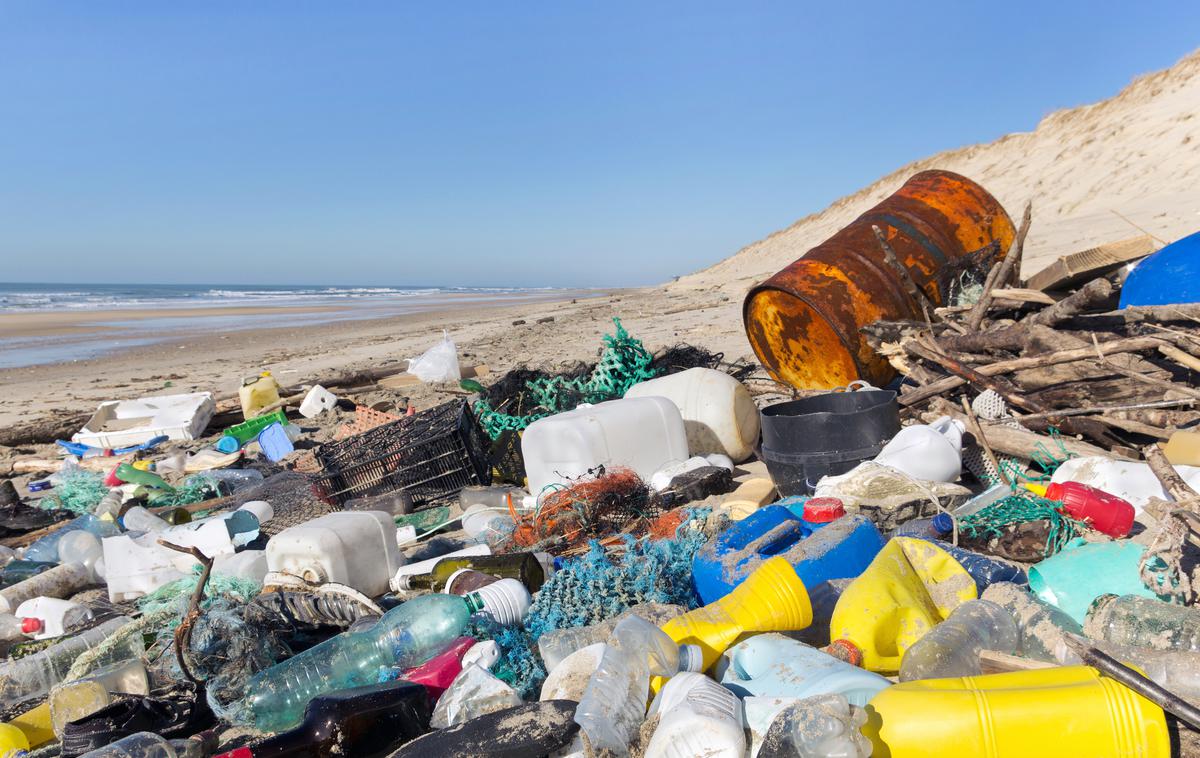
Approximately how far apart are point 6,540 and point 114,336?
18.5 metres

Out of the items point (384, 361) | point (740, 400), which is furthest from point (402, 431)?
point (384, 361)

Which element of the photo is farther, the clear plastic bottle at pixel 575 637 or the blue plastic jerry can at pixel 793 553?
the blue plastic jerry can at pixel 793 553

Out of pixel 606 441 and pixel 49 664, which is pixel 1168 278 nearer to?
pixel 606 441

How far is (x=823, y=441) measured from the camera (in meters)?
3.95

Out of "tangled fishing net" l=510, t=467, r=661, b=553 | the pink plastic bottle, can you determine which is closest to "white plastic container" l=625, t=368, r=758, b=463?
"tangled fishing net" l=510, t=467, r=661, b=553

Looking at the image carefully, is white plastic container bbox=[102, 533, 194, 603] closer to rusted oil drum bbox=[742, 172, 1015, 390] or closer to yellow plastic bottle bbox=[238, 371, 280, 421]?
yellow plastic bottle bbox=[238, 371, 280, 421]

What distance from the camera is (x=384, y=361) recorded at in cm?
1187

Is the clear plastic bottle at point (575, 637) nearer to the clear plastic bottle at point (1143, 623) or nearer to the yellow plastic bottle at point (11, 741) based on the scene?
the clear plastic bottle at point (1143, 623)

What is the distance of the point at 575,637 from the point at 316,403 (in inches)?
234

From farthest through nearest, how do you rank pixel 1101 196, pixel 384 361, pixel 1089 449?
pixel 1101 196
pixel 384 361
pixel 1089 449

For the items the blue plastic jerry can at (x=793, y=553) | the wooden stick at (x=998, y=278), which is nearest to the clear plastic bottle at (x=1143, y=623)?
the blue plastic jerry can at (x=793, y=553)

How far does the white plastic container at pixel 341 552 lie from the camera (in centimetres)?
315

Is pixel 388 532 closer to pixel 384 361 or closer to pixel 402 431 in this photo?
pixel 402 431

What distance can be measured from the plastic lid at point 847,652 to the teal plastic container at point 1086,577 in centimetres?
69
